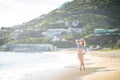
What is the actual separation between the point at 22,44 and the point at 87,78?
235ft

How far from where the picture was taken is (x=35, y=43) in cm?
7975

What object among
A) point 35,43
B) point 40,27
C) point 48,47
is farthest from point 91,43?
point 40,27

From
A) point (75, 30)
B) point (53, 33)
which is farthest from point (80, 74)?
point (53, 33)

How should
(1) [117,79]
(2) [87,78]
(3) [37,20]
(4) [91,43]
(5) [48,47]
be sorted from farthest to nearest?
(3) [37,20]
(5) [48,47]
(4) [91,43]
(2) [87,78]
(1) [117,79]

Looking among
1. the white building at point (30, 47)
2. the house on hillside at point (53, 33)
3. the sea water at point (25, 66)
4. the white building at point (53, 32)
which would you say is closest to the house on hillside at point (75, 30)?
the house on hillside at point (53, 33)

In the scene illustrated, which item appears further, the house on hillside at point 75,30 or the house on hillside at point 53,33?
the house on hillside at point 53,33

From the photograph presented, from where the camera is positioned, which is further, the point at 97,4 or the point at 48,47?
the point at 97,4

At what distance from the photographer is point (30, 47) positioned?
7906 centimetres

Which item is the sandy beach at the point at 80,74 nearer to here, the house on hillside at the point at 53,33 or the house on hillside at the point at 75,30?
the house on hillside at the point at 75,30

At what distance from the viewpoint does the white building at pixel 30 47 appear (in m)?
74.8

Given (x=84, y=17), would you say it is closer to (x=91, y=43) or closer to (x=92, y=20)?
(x=92, y=20)

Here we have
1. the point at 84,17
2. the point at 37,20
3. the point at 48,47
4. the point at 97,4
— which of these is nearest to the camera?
the point at 48,47

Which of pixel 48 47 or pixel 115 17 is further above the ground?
pixel 115 17

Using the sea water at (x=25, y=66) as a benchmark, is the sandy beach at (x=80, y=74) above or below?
above
